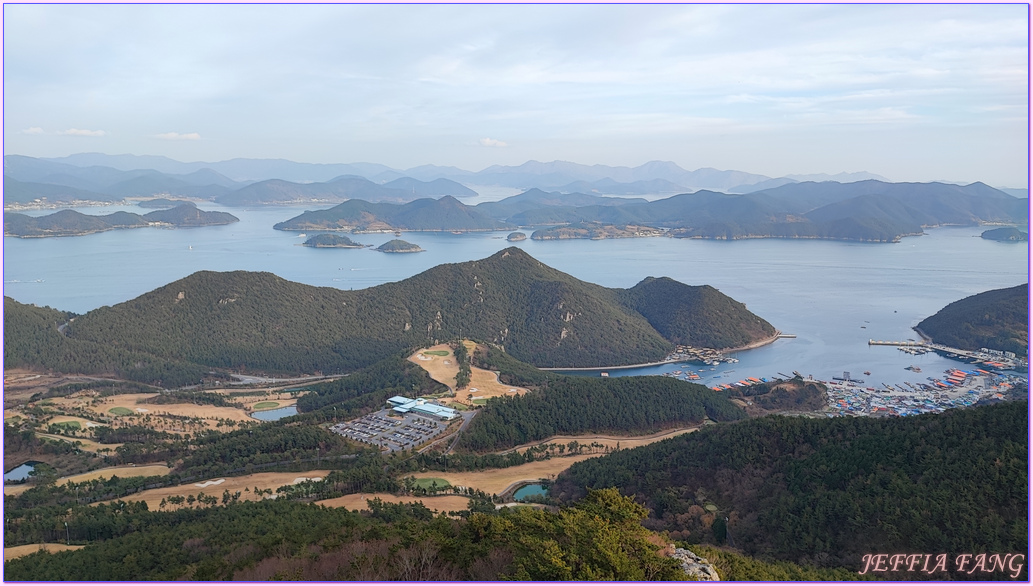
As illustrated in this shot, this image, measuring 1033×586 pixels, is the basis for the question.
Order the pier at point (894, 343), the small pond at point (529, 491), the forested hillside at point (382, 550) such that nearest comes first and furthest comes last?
the forested hillside at point (382, 550) < the small pond at point (529, 491) < the pier at point (894, 343)

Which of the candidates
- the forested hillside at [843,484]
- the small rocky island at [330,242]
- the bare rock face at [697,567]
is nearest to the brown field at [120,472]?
the forested hillside at [843,484]

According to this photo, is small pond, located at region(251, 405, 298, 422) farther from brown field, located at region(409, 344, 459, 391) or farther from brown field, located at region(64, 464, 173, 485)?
brown field, located at region(64, 464, 173, 485)

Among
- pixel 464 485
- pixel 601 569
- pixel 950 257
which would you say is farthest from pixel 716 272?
pixel 601 569

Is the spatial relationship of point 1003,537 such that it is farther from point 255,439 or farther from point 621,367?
point 621,367

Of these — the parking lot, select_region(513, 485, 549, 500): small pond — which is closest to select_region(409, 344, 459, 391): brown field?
the parking lot

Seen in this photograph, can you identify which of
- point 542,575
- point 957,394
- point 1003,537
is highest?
point 542,575

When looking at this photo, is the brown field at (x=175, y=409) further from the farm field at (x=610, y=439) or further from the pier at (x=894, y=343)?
the pier at (x=894, y=343)
